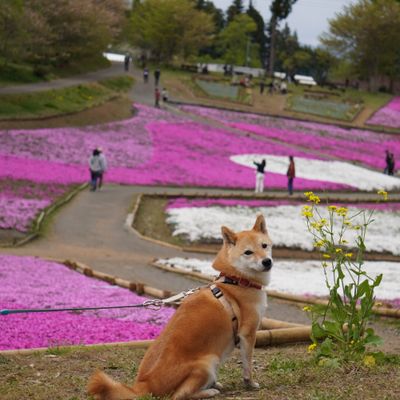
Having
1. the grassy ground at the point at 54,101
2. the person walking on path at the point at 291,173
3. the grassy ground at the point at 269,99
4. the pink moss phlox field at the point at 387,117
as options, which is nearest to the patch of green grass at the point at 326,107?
the grassy ground at the point at 269,99

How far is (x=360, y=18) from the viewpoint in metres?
97.5

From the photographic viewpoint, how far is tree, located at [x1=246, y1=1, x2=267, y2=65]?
15138 cm

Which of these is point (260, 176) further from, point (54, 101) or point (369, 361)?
point (369, 361)

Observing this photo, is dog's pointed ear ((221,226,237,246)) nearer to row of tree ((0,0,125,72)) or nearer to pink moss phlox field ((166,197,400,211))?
pink moss phlox field ((166,197,400,211))

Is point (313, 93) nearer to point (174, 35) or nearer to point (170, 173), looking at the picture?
point (174, 35)

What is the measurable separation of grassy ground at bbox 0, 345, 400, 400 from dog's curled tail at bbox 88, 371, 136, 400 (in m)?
0.65

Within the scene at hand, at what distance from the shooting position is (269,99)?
79.4 m

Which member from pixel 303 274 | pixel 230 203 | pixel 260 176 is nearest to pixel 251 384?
pixel 303 274

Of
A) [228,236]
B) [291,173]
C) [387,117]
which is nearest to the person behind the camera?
[228,236]

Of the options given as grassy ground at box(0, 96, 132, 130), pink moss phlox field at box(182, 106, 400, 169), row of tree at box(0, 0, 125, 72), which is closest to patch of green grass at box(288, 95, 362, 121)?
pink moss phlox field at box(182, 106, 400, 169)

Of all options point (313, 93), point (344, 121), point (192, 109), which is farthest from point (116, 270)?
point (313, 93)

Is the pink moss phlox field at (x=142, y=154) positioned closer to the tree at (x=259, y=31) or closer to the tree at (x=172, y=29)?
the tree at (x=172, y=29)

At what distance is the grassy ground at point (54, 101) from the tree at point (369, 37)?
44.2 metres

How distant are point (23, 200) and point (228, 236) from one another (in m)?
22.4
